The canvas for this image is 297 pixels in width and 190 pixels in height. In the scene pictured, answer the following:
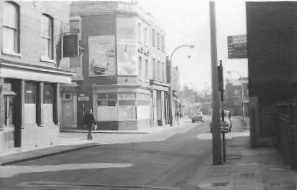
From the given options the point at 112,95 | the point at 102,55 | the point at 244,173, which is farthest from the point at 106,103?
the point at 244,173

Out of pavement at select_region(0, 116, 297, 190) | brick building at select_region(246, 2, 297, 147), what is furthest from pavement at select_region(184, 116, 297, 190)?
brick building at select_region(246, 2, 297, 147)

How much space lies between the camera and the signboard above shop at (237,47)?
18.8 metres

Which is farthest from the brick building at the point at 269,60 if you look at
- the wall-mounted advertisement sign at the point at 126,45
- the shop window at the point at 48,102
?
the wall-mounted advertisement sign at the point at 126,45

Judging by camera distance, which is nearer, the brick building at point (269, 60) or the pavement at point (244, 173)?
the pavement at point (244, 173)

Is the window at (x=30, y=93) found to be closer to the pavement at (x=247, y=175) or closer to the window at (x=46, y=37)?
the window at (x=46, y=37)

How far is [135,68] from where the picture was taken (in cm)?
3353

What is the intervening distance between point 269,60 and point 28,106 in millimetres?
11628

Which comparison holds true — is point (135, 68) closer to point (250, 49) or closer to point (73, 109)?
point (73, 109)

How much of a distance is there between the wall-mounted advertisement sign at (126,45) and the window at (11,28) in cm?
1576

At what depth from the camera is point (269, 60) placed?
58.3 feet

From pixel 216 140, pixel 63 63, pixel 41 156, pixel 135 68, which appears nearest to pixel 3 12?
pixel 63 63

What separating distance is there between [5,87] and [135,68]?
17.8m

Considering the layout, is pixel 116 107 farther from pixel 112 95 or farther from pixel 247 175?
pixel 247 175

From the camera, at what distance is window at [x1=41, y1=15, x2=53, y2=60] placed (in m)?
19.6
